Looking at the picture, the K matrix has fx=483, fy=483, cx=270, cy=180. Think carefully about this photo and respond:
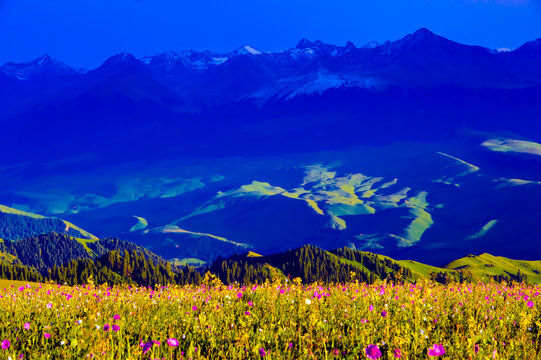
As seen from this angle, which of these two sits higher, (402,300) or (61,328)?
(402,300)

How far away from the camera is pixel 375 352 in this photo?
4.76m

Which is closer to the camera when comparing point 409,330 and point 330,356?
point 330,356

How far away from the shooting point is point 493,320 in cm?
790

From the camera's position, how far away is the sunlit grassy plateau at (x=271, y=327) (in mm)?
5867

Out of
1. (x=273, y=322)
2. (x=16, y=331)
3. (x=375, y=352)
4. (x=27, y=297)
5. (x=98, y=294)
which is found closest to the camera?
(x=375, y=352)

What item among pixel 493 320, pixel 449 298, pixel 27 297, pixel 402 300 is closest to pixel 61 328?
pixel 27 297

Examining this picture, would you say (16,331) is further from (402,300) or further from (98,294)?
(402,300)

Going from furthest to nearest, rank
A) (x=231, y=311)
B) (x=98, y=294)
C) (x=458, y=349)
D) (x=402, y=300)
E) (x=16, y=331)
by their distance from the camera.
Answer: (x=98, y=294) → (x=402, y=300) → (x=231, y=311) → (x=16, y=331) → (x=458, y=349)

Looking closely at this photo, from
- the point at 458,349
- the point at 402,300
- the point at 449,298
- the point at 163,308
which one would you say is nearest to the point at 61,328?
the point at 163,308

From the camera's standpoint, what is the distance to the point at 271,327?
22.9ft

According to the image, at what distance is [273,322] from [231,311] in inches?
39.4

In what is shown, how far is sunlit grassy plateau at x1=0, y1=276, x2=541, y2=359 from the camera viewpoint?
587 centimetres

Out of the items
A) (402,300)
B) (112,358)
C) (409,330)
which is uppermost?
(402,300)

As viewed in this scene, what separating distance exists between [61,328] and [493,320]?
672cm
